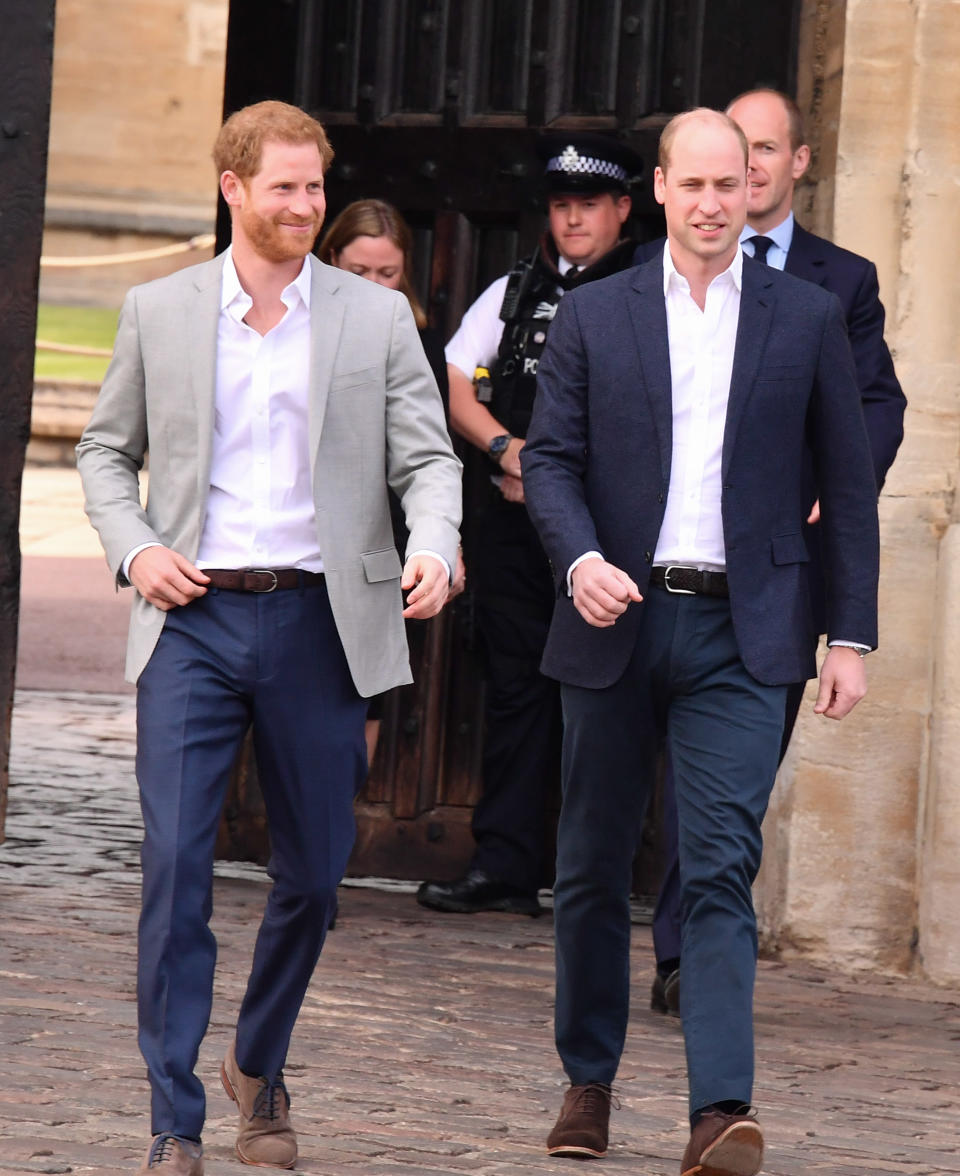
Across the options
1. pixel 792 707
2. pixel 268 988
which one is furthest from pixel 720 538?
pixel 268 988

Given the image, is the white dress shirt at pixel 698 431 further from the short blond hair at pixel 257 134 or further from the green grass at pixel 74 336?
the green grass at pixel 74 336

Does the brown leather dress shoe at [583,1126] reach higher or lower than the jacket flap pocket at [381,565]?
lower

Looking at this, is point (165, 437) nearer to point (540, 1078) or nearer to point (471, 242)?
point (540, 1078)

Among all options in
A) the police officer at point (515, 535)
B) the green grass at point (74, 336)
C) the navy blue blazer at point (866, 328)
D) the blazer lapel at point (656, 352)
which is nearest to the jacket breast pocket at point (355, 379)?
the blazer lapel at point (656, 352)

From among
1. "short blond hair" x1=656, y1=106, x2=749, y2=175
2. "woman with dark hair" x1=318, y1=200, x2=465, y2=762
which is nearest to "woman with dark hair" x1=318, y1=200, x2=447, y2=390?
"woman with dark hair" x1=318, y1=200, x2=465, y2=762

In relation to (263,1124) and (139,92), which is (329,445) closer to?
(263,1124)

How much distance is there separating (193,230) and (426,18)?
22.0 meters

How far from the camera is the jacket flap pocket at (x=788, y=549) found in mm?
4105

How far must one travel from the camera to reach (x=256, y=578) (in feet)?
12.8

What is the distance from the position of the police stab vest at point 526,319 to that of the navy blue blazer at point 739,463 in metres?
1.95

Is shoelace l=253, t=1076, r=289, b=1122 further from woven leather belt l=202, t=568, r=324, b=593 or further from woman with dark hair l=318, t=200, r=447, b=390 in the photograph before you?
woman with dark hair l=318, t=200, r=447, b=390

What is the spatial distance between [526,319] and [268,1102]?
9.35 feet

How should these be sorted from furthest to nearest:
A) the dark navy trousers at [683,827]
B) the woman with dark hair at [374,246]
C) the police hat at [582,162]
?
the police hat at [582,162] → the woman with dark hair at [374,246] → the dark navy trousers at [683,827]

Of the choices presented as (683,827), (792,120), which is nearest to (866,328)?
(792,120)
